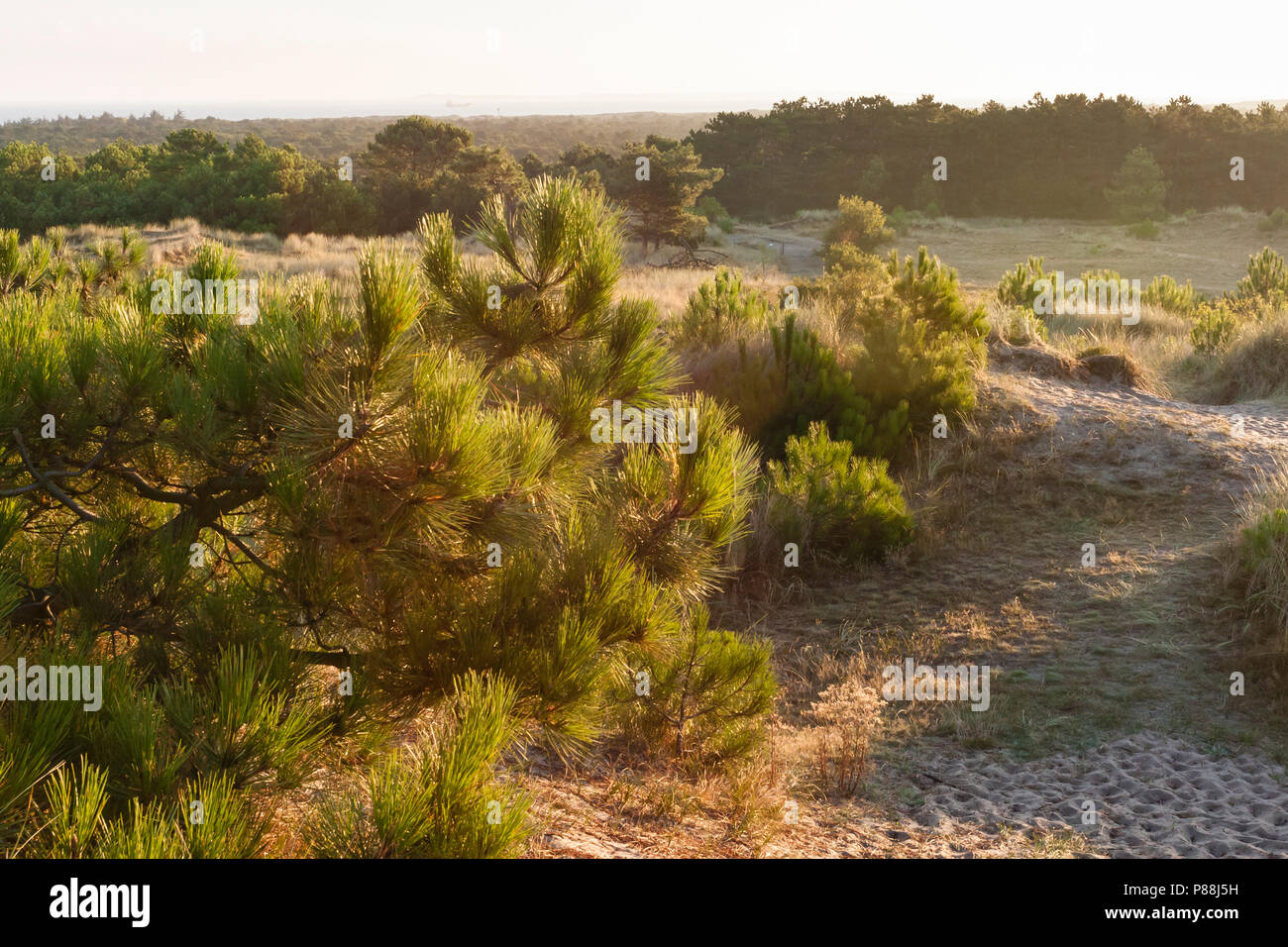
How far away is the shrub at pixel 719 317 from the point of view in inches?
390

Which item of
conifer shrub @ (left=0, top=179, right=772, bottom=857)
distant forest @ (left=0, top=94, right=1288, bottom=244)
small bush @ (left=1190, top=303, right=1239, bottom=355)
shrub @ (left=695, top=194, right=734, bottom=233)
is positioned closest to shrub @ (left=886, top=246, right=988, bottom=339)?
small bush @ (left=1190, top=303, right=1239, bottom=355)

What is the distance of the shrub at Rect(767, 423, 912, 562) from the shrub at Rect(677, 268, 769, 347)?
265 centimetres

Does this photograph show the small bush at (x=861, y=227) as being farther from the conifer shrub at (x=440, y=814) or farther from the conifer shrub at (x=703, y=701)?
the conifer shrub at (x=440, y=814)

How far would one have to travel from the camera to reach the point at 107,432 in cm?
273

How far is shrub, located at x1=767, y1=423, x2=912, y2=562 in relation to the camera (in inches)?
282

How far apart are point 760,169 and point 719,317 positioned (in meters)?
32.2

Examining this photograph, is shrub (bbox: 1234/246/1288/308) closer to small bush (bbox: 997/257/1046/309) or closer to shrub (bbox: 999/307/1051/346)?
small bush (bbox: 997/257/1046/309)

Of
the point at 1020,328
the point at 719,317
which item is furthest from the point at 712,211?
the point at 719,317

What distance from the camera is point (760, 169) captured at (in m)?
40.2

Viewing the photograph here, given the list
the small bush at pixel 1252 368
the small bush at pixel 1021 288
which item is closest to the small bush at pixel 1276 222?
the small bush at pixel 1021 288

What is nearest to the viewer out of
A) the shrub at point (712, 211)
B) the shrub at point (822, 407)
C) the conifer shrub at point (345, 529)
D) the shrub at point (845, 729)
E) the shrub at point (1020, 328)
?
the conifer shrub at point (345, 529)

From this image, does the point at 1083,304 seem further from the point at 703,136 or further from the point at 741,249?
the point at 703,136

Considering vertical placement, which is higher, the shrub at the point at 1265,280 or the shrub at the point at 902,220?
the shrub at the point at 902,220

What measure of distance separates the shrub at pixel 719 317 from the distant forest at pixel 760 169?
606 inches
